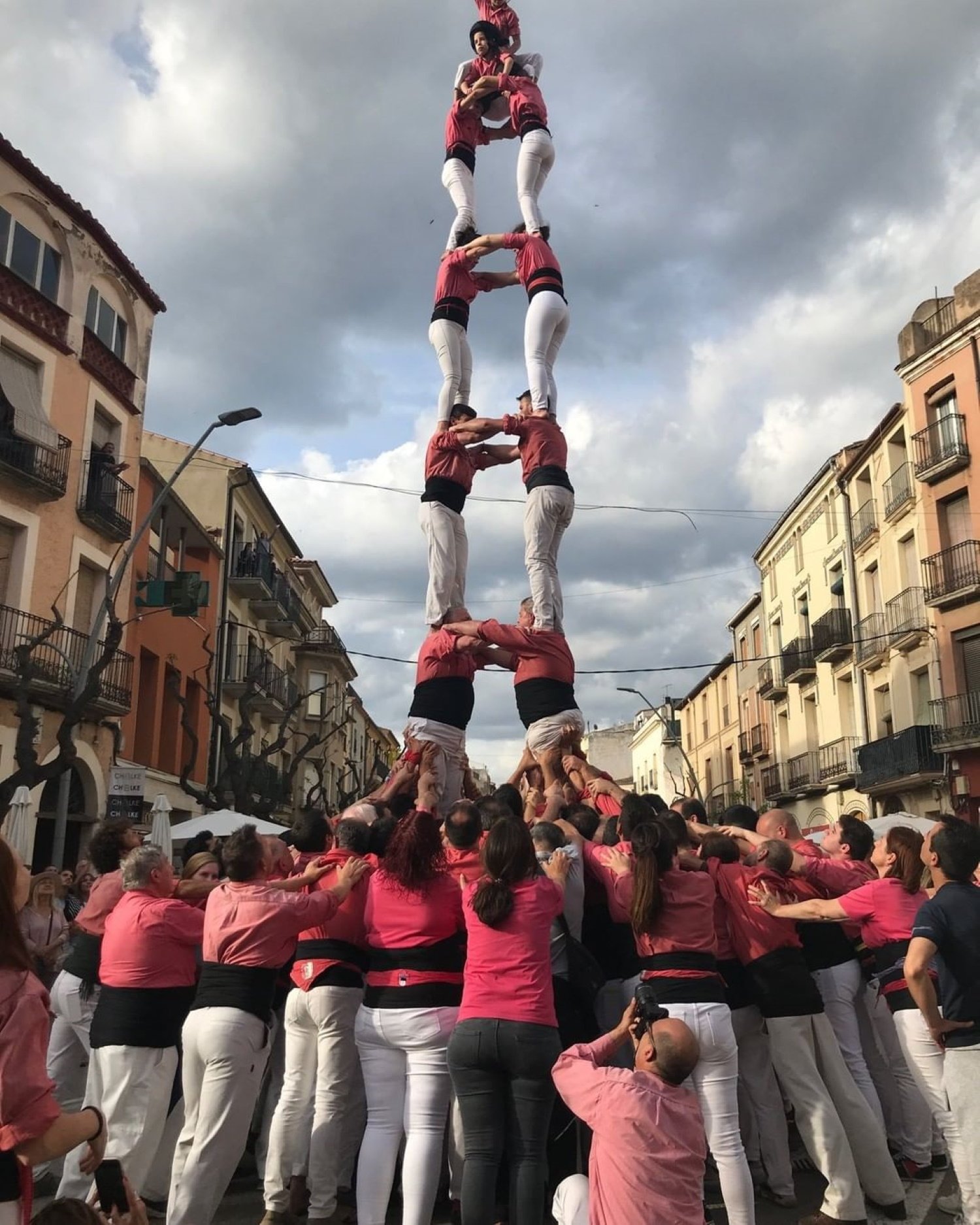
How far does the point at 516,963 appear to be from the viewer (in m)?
3.98

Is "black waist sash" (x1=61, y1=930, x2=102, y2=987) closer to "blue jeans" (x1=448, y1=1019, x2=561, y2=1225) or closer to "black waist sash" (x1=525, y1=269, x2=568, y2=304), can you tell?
"blue jeans" (x1=448, y1=1019, x2=561, y2=1225)

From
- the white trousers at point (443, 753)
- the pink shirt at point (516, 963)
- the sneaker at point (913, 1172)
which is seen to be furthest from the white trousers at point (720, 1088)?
the white trousers at point (443, 753)

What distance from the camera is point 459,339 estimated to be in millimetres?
10031

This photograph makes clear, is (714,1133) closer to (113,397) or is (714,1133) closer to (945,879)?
(945,879)

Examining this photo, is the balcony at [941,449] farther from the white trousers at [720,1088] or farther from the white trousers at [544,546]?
the white trousers at [720,1088]

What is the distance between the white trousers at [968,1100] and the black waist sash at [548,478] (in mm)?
5866

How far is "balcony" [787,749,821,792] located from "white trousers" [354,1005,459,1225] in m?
29.0

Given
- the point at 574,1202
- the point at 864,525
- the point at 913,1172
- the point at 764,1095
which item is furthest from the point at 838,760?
the point at 574,1202

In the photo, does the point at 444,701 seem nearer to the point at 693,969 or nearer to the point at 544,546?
the point at 544,546

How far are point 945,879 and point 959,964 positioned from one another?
0.51 m

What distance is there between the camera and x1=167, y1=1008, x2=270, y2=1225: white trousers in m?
4.24

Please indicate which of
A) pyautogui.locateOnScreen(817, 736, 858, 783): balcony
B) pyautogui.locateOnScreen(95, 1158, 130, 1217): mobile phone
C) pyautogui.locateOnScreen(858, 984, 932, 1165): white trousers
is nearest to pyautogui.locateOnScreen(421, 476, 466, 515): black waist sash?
pyautogui.locateOnScreen(858, 984, 932, 1165): white trousers

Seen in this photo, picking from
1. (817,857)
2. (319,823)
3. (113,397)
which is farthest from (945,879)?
(113,397)

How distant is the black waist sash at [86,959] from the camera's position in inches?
210
